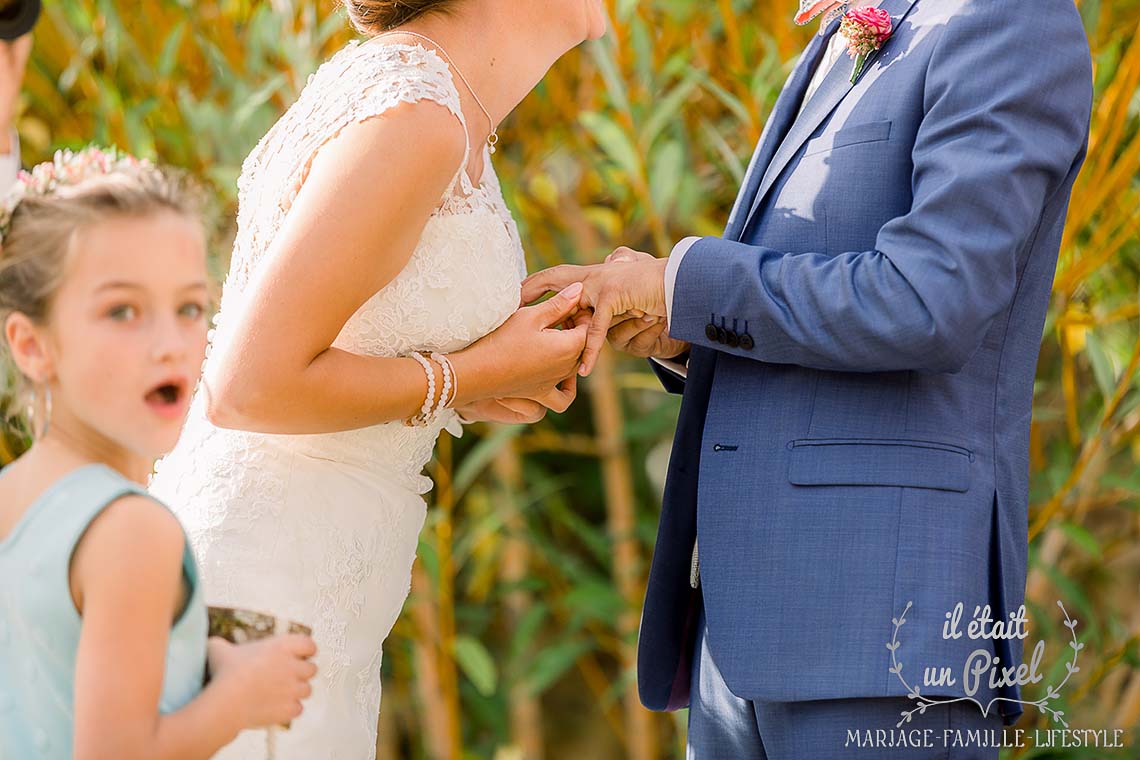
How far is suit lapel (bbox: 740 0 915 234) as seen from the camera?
5.72 ft

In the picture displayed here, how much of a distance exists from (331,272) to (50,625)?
65cm

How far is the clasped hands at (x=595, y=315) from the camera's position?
1863 millimetres

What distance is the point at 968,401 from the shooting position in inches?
66.6

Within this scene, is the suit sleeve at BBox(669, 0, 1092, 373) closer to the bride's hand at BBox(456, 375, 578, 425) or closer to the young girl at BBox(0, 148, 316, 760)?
the bride's hand at BBox(456, 375, 578, 425)

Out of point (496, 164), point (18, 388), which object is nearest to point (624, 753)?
point (496, 164)

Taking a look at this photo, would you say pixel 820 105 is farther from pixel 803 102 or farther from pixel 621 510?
pixel 621 510

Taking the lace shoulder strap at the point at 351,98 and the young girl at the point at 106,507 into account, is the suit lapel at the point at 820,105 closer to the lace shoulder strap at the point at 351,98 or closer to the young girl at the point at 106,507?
the lace shoulder strap at the point at 351,98

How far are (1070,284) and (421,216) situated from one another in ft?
5.41

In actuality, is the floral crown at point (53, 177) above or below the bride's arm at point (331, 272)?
above

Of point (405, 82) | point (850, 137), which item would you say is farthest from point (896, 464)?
point (405, 82)

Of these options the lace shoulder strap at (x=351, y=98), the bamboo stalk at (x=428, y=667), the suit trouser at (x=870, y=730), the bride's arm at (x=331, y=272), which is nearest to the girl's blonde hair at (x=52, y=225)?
the bride's arm at (x=331, y=272)

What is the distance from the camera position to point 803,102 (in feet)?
6.40

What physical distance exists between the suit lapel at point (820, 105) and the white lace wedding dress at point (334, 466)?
0.40 meters

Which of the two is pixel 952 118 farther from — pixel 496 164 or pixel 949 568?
pixel 496 164
